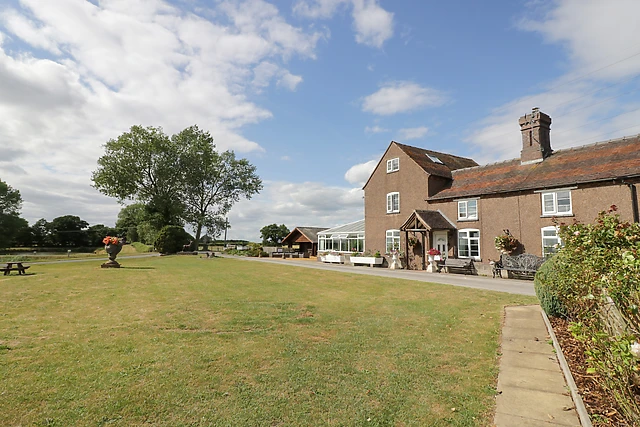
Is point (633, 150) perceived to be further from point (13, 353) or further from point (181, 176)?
point (181, 176)

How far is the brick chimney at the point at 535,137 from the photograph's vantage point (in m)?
23.1

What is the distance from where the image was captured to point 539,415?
391 cm

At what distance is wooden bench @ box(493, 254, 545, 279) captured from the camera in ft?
61.9

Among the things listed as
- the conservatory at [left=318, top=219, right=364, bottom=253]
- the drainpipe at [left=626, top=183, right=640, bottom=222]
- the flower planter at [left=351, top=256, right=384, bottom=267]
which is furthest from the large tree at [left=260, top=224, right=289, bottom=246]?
the drainpipe at [left=626, top=183, right=640, bottom=222]

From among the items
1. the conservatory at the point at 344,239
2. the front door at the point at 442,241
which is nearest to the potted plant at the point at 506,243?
the front door at the point at 442,241

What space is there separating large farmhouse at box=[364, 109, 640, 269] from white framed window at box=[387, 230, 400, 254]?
0.09 meters

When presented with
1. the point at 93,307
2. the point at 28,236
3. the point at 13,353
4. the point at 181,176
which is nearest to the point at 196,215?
the point at 181,176

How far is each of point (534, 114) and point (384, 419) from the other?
85.2 ft

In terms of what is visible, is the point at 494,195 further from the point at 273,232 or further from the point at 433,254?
the point at 273,232

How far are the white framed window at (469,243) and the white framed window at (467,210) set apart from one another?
0.90m

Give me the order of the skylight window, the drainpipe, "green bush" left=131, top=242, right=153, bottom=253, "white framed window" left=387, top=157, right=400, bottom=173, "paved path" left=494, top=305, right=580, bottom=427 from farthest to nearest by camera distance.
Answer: "green bush" left=131, top=242, right=153, bottom=253 < the skylight window < "white framed window" left=387, top=157, right=400, bottom=173 < the drainpipe < "paved path" left=494, top=305, right=580, bottom=427

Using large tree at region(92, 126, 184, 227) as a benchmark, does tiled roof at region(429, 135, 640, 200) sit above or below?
below

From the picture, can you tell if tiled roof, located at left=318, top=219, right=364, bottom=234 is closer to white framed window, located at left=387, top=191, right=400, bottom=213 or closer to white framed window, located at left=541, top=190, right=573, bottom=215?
white framed window, located at left=387, top=191, right=400, bottom=213

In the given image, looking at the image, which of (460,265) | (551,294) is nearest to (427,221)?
(460,265)
